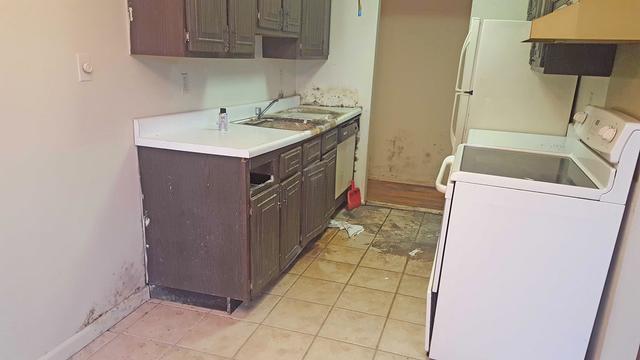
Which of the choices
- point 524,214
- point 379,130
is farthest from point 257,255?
point 379,130

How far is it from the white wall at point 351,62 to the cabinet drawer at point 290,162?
4.91 feet

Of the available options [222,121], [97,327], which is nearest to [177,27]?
[222,121]

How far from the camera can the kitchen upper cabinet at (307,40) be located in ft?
11.0

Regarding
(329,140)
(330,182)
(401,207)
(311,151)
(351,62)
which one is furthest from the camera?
(401,207)

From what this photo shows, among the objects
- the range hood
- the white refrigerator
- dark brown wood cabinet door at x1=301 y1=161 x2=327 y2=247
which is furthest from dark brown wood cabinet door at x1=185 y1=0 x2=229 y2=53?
the white refrigerator

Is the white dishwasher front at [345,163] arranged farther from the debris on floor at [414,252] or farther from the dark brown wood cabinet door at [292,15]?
the dark brown wood cabinet door at [292,15]

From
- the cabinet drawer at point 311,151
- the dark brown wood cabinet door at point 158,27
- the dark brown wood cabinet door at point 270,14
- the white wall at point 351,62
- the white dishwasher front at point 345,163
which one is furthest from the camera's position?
the white wall at point 351,62

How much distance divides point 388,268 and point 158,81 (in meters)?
1.83

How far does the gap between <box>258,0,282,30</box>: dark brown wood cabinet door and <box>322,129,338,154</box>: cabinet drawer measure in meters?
0.79

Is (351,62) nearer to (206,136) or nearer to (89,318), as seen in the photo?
(206,136)

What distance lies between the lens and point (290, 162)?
259 centimetres

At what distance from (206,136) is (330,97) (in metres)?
1.92

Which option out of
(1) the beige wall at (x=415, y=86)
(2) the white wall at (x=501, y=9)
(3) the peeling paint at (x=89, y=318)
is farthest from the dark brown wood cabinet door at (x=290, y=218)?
(1) the beige wall at (x=415, y=86)

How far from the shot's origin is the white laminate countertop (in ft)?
7.05
